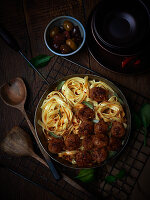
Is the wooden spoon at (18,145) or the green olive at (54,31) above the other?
the green olive at (54,31)

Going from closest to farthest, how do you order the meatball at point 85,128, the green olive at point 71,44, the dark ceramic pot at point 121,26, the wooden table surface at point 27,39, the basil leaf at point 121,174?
the dark ceramic pot at point 121,26 → the meatball at point 85,128 → the basil leaf at point 121,174 → the green olive at point 71,44 → the wooden table surface at point 27,39

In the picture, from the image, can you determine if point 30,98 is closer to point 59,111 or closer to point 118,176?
point 59,111

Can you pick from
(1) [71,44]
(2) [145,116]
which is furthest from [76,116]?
(1) [71,44]

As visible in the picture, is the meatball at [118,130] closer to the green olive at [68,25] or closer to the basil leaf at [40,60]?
the basil leaf at [40,60]

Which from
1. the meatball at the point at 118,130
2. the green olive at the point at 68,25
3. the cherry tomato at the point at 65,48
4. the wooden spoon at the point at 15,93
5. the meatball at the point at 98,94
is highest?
the green olive at the point at 68,25

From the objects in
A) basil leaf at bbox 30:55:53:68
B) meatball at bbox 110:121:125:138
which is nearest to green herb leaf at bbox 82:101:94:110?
meatball at bbox 110:121:125:138

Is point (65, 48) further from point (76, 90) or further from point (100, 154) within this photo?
point (100, 154)

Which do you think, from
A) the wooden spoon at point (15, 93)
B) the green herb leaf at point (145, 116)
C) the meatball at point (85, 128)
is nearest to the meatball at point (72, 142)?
the meatball at point (85, 128)
